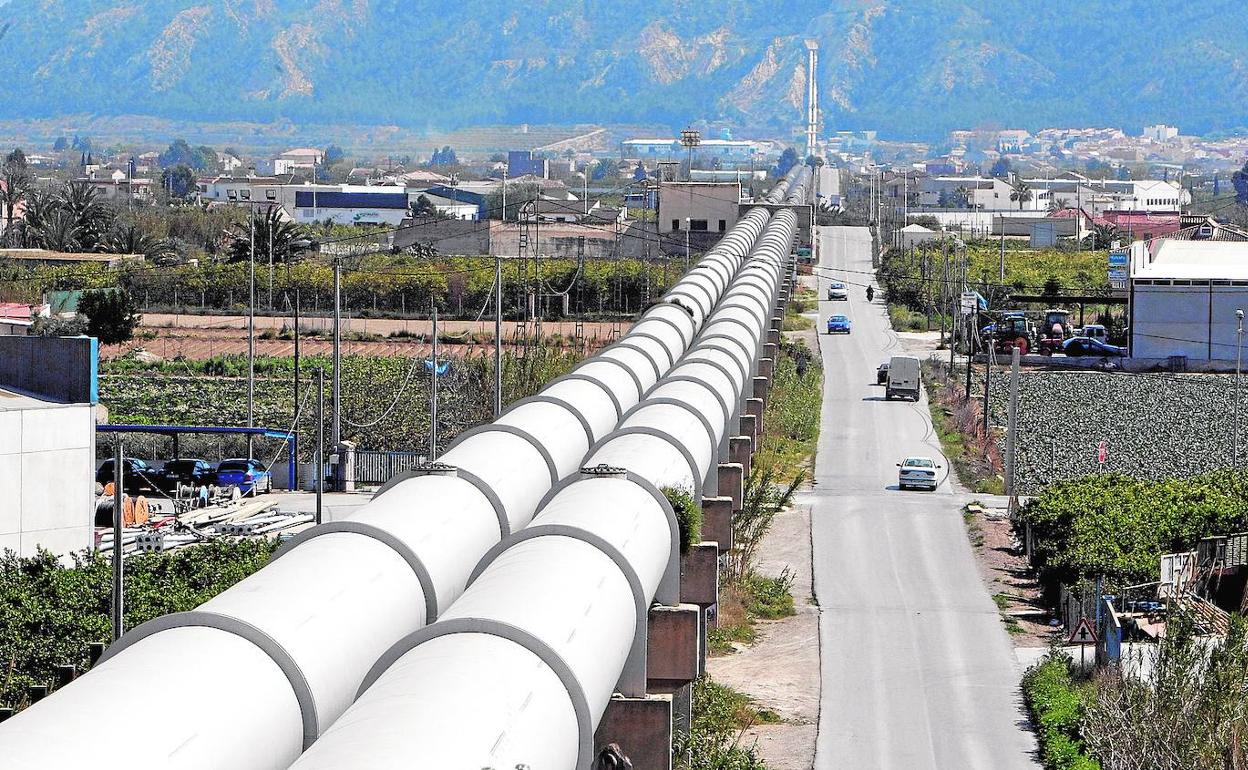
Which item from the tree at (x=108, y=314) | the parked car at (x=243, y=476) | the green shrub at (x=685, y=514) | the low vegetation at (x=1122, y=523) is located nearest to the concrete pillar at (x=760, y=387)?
the low vegetation at (x=1122, y=523)

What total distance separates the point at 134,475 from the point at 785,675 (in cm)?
2070

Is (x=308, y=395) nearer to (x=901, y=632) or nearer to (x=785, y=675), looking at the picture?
(x=901, y=632)

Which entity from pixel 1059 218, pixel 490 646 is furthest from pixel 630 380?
pixel 1059 218

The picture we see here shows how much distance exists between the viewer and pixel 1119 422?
1944 inches

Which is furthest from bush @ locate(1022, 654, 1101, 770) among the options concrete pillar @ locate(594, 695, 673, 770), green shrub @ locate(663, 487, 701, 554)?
concrete pillar @ locate(594, 695, 673, 770)

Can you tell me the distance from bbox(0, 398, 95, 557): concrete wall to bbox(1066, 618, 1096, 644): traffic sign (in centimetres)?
1473

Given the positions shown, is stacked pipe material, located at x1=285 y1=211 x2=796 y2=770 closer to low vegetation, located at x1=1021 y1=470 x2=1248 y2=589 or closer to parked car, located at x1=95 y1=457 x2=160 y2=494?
low vegetation, located at x1=1021 y1=470 x2=1248 y2=589

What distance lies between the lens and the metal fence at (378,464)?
40.7 metres

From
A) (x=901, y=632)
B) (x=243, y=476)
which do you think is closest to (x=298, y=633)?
(x=901, y=632)

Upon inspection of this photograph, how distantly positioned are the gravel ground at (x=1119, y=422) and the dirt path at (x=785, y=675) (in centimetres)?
1240

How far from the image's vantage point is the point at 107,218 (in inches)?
4139

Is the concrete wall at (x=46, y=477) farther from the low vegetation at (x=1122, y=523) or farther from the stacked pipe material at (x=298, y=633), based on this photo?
the low vegetation at (x=1122, y=523)

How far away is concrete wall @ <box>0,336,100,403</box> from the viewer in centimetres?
2683

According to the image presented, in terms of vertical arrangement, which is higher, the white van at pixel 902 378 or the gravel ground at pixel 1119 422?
the white van at pixel 902 378
